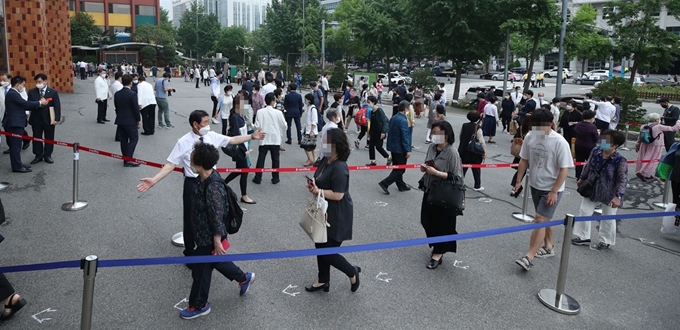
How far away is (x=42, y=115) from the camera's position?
34.4 ft

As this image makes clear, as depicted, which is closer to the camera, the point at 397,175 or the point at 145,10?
the point at 397,175

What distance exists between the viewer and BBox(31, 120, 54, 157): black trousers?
10.6 m

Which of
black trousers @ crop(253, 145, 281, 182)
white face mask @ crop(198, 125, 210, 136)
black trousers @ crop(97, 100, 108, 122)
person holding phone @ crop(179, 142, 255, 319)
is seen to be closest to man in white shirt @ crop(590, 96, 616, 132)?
black trousers @ crop(253, 145, 281, 182)

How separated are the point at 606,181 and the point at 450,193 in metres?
2.39

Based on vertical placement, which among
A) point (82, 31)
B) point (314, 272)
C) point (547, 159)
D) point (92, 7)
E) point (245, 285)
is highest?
point (92, 7)

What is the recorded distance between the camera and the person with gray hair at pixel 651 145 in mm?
11078

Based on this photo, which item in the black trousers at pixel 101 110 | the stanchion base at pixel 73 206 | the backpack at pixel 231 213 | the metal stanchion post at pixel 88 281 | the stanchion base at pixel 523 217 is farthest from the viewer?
the black trousers at pixel 101 110

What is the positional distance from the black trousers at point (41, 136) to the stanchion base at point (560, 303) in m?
9.89

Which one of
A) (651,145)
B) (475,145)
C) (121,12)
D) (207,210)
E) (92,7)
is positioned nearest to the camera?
(207,210)

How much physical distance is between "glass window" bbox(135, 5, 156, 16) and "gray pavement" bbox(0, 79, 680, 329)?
7558cm

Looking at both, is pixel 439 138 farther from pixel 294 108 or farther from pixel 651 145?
pixel 294 108

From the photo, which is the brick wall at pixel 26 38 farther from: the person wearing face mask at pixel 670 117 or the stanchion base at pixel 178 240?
the person wearing face mask at pixel 670 117

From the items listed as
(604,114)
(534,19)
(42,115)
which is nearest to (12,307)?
(42,115)

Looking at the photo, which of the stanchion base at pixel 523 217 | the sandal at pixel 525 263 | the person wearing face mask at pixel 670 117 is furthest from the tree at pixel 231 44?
the sandal at pixel 525 263
